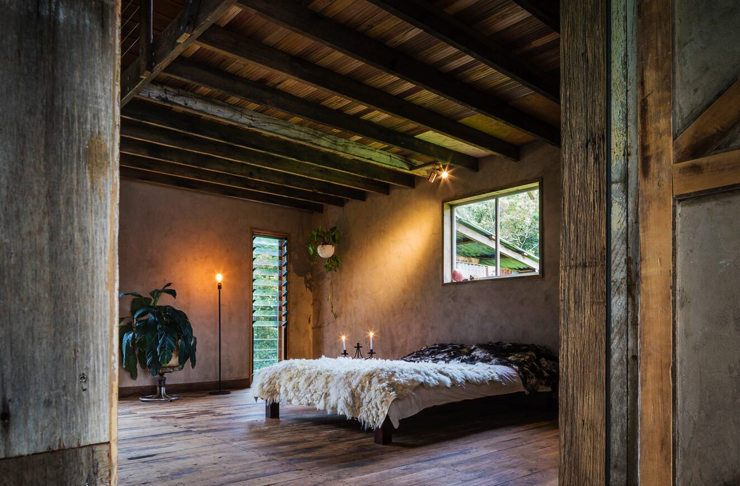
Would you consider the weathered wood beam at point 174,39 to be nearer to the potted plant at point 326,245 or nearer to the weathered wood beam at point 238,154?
the weathered wood beam at point 238,154

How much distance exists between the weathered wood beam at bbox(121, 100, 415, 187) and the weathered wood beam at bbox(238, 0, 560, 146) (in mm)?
1958

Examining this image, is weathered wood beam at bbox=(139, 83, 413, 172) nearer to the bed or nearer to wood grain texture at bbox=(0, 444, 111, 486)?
the bed

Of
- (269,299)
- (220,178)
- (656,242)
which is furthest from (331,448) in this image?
(269,299)

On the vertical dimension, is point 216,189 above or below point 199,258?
above

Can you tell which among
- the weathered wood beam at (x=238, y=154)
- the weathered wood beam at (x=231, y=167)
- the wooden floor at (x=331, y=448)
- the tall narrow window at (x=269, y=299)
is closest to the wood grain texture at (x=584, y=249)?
the wooden floor at (x=331, y=448)

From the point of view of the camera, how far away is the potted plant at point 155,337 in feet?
20.4

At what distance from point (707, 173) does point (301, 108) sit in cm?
386

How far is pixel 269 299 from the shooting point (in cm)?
804

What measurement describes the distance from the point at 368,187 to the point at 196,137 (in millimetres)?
2385

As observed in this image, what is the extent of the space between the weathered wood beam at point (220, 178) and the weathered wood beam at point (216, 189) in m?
0.37

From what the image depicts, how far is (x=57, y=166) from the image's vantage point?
2.66 ft

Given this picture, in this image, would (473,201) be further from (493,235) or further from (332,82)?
(332,82)

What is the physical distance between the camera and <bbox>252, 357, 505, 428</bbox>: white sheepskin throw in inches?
156

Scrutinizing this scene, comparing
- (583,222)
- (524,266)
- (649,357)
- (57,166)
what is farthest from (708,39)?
(524,266)
